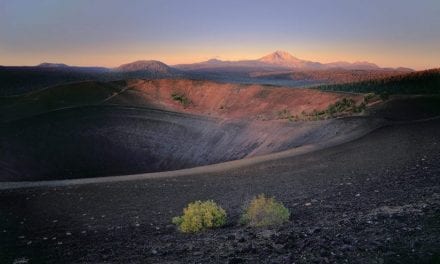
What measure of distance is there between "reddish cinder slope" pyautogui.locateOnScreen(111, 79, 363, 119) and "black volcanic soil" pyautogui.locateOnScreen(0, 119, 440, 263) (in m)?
25.2

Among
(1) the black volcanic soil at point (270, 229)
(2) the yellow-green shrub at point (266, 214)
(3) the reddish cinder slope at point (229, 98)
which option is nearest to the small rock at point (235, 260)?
(1) the black volcanic soil at point (270, 229)

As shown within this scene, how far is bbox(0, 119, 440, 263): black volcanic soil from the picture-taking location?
824 centimetres

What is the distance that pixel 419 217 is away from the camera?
9.24 metres

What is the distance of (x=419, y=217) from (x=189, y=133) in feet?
125

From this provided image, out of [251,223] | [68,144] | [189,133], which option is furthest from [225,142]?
[251,223]

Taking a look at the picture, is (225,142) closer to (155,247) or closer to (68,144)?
(68,144)

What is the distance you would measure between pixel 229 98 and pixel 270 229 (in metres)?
50.7

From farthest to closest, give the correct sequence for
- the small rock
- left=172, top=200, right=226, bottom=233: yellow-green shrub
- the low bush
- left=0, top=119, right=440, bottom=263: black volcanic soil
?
the low bush, left=172, top=200, right=226, bottom=233: yellow-green shrub, left=0, top=119, right=440, bottom=263: black volcanic soil, the small rock

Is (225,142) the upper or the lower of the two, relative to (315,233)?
lower

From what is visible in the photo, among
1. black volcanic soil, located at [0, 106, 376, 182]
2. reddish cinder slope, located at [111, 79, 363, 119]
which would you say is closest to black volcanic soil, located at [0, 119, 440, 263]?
black volcanic soil, located at [0, 106, 376, 182]

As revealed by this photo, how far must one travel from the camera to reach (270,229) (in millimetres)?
9664

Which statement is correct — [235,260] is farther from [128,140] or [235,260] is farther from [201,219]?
[128,140]

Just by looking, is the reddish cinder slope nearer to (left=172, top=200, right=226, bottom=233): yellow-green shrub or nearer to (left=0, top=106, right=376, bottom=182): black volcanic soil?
(left=0, top=106, right=376, bottom=182): black volcanic soil

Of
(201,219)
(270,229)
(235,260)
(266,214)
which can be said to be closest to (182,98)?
(201,219)
